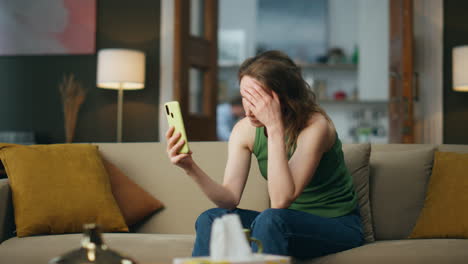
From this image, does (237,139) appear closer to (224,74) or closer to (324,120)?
(324,120)

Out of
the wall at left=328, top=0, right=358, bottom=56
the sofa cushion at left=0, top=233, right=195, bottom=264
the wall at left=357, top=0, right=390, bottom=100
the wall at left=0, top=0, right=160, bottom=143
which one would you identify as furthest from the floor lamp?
the wall at left=328, top=0, right=358, bottom=56

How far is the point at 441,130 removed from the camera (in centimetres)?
475

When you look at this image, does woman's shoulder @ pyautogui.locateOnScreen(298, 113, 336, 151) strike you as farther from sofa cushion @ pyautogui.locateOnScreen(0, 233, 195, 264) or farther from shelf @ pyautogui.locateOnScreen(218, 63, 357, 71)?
shelf @ pyautogui.locateOnScreen(218, 63, 357, 71)

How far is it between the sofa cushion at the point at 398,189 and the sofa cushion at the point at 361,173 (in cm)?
8

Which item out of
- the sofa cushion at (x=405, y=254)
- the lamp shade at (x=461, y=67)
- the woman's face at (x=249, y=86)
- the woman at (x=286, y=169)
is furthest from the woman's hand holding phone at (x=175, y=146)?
the lamp shade at (x=461, y=67)

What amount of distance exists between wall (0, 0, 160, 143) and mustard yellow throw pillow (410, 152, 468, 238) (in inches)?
122

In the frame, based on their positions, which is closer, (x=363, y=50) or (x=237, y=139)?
(x=237, y=139)

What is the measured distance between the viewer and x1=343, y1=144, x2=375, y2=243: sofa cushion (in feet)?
7.13

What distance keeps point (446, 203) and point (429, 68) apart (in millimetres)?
2950

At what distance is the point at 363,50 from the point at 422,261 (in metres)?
5.41

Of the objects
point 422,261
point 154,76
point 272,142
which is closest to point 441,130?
point 154,76

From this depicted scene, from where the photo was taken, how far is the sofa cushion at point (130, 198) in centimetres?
229

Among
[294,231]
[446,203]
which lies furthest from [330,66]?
[294,231]

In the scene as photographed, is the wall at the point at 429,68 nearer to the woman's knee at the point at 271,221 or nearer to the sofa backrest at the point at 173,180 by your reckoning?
the sofa backrest at the point at 173,180
